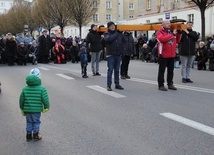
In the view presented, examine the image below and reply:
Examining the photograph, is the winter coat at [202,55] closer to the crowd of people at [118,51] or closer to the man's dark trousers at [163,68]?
the crowd of people at [118,51]

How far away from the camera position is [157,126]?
20.3 feet

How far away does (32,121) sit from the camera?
5.56m

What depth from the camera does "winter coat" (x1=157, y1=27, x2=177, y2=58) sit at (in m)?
9.79

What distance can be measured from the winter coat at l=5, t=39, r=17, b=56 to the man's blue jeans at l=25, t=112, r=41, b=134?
1564 centimetres

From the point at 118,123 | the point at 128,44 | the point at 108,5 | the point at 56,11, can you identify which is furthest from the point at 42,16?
the point at 118,123

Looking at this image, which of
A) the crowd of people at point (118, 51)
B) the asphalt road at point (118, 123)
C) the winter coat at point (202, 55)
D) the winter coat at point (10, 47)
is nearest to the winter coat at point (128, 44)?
the crowd of people at point (118, 51)

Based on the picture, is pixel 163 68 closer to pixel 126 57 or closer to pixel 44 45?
pixel 126 57

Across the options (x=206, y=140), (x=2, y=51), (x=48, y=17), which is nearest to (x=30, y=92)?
(x=206, y=140)

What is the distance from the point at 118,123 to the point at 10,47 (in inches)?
609

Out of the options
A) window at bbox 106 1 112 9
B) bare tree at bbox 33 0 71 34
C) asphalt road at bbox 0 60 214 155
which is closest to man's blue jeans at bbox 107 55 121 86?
asphalt road at bbox 0 60 214 155

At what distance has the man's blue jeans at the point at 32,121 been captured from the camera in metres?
5.52

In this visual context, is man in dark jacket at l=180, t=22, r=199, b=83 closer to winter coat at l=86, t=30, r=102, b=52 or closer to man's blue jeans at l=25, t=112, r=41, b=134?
winter coat at l=86, t=30, r=102, b=52

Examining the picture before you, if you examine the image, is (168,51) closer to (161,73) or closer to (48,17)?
(161,73)

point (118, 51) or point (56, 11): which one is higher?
point (56, 11)
